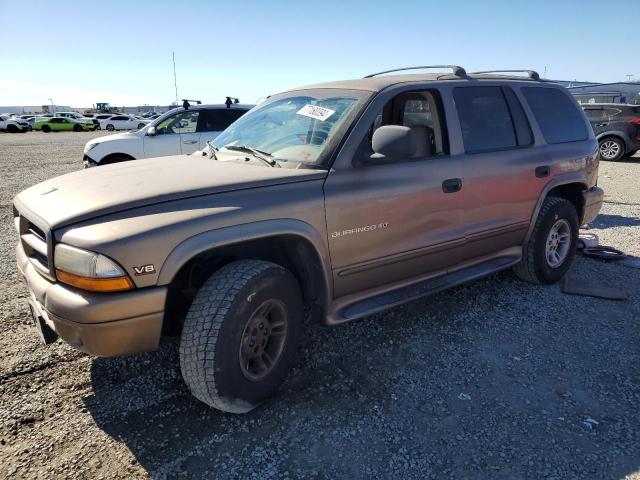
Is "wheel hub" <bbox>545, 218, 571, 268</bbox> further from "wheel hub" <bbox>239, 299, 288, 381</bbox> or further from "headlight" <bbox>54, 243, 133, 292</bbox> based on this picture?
"headlight" <bbox>54, 243, 133, 292</bbox>

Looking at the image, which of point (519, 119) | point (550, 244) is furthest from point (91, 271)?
point (550, 244)

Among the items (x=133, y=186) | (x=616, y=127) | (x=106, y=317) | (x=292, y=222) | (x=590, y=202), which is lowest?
(x=106, y=317)

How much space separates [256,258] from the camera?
2939 millimetres

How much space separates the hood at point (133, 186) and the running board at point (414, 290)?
0.89 m

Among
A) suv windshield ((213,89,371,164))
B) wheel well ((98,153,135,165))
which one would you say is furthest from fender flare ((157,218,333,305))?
wheel well ((98,153,135,165))

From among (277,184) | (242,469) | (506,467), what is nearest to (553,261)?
(506,467)

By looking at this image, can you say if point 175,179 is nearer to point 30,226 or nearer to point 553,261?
point 30,226

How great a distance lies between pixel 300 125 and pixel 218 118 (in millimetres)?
6584

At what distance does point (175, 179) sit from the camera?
8.93ft

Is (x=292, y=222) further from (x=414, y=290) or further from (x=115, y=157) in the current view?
(x=115, y=157)

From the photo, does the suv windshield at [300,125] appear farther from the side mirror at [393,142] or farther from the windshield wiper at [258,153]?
the side mirror at [393,142]

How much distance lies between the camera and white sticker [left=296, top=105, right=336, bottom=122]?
3.18m

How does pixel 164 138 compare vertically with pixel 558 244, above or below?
above

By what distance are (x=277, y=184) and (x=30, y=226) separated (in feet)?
4.92
